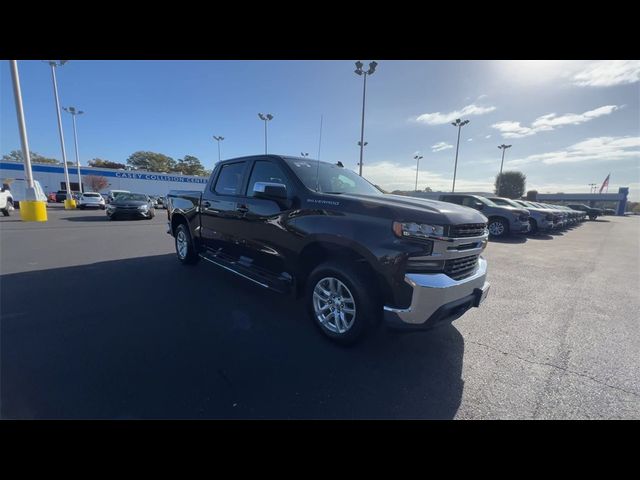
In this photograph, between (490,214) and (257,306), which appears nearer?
(257,306)

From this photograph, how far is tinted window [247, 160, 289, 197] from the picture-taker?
3.57 meters

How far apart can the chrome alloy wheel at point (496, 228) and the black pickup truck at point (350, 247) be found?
995cm

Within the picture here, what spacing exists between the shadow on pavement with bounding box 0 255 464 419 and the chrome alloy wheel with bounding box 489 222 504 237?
401 inches

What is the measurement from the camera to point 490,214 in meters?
11.6

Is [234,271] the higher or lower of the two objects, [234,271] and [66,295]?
the higher

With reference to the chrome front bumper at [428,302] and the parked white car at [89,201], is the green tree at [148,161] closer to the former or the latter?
the parked white car at [89,201]

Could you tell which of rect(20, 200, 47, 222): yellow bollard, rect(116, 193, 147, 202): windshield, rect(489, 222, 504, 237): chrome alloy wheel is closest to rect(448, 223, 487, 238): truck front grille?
rect(489, 222, 504, 237): chrome alloy wheel

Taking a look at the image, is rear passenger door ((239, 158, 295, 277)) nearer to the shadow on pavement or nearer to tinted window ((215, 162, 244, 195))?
tinted window ((215, 162, 244, 195))

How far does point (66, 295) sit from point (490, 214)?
530 inches

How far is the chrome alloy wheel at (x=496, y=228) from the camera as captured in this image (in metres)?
11.5
